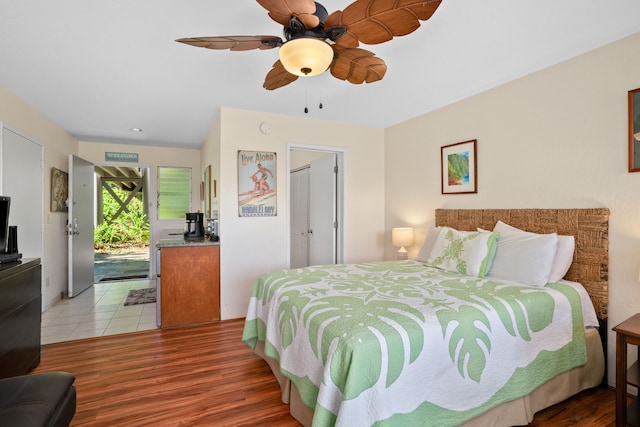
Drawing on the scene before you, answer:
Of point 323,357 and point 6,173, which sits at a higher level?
point 6,173

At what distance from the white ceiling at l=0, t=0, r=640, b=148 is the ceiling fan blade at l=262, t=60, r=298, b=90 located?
0.30m

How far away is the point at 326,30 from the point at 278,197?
8.21 feet

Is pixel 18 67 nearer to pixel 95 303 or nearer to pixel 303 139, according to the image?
pixel 303 139

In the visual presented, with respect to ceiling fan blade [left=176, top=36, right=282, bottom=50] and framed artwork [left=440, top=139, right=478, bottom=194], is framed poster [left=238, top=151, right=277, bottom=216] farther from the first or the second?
ceiling fan blade [left=176, top=36, right=282, bottom=50]

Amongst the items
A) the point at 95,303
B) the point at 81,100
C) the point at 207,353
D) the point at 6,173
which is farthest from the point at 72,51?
the point at 95,303

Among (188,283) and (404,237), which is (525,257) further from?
(188,283)

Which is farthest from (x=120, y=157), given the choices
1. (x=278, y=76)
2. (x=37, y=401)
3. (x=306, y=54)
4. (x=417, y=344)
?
(x=417, y=344)

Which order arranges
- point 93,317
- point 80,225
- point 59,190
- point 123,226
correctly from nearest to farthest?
1. point 93,317
2. point 59,190
3. point 80,225
4. point 123,226

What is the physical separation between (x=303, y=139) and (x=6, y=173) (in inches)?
121

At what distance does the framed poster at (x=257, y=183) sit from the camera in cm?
368

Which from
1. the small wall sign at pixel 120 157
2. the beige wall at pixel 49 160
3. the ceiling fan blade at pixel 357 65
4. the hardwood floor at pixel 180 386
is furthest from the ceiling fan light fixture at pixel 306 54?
the small wall sign at pixel 120 157

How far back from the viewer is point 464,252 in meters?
2.66

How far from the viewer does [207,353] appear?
2809 mm

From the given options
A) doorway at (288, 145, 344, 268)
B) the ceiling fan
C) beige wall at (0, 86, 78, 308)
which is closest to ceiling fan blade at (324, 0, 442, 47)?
the ceiling fan
